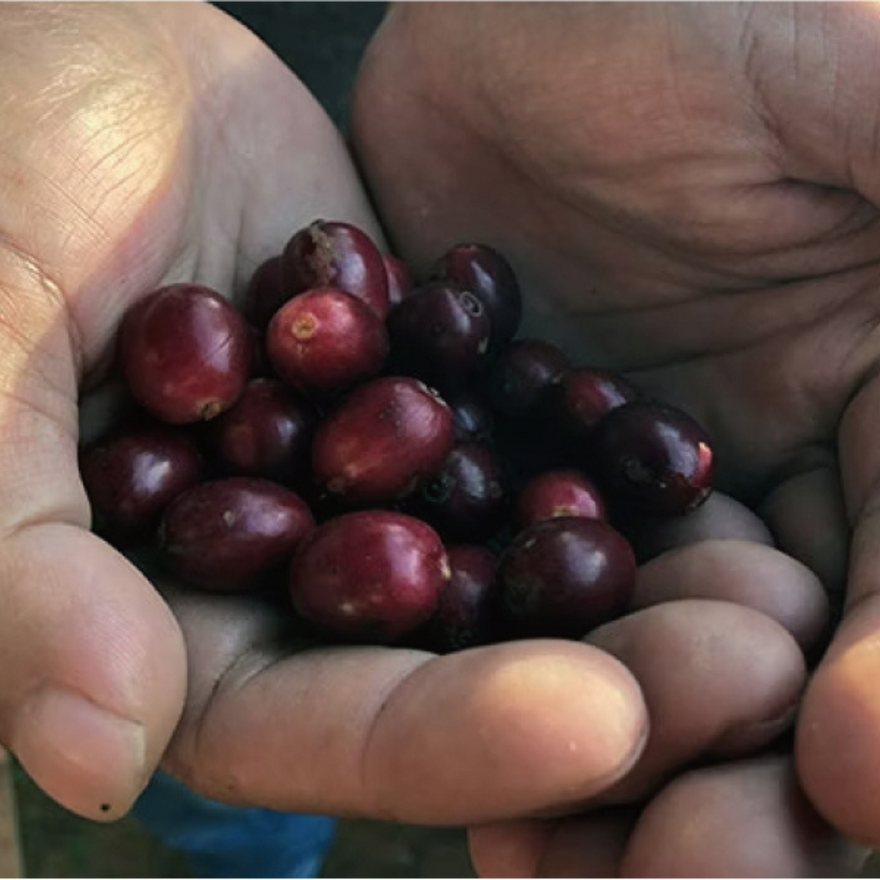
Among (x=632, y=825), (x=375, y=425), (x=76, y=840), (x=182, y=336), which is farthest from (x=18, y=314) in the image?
(x=76, y=840)

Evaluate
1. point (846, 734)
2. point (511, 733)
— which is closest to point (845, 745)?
point (846, 734)

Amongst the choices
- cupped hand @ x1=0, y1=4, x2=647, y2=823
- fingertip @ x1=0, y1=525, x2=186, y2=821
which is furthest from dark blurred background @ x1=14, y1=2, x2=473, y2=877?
fingertip @ x1=0, y1=525, x2=186, y2=821

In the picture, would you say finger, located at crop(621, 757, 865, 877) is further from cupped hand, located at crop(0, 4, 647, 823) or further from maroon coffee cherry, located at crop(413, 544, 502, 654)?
maroon coffee cherry, located at crop(413, 544, 502, 654)

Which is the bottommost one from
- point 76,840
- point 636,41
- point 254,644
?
point 76,840

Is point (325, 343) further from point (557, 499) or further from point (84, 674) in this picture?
A: point (84, 674)

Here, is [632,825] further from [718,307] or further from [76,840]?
[76,840]

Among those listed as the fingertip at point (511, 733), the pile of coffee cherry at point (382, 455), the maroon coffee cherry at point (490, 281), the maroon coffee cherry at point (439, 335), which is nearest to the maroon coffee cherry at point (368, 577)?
the pile of coffee cherry at point (382, 455)

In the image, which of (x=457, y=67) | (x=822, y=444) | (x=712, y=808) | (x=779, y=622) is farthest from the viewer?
(x=457, y=67)
